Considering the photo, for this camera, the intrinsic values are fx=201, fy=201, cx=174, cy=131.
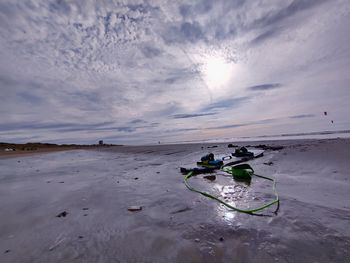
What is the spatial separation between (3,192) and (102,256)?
7259 millimetres

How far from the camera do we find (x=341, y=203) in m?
5.12

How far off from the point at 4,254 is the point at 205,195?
4934 millimetres

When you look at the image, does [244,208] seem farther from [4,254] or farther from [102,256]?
[4,254]

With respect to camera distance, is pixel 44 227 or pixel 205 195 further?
pixel 205 195

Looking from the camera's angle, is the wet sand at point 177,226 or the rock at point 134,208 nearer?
the wet sand at point 177,226

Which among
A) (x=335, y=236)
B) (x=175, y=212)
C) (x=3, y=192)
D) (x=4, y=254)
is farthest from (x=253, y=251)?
(x=3, y=192)

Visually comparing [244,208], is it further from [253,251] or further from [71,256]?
[71,256]

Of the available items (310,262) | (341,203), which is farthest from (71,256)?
(341,203)

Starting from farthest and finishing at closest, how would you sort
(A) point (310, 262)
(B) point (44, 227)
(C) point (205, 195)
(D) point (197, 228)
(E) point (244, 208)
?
(C) point (205, 195)
(E) point (244, 208)
(B) point (44, 227)
(D) point (197, 228)
(A) point (310, 262)

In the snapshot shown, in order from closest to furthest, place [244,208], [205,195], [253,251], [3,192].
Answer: [253,251] → [244,208] → [205,195] → [3,192]

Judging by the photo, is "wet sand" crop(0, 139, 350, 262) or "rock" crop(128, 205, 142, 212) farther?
Answer: "rock" crop(128, 205, 142, 212)

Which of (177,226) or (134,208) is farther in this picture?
(134,208)

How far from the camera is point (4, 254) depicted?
3.37 m

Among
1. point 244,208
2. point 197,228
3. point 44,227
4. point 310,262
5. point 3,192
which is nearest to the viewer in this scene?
point 310,262
